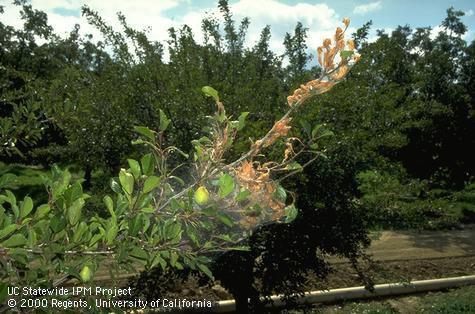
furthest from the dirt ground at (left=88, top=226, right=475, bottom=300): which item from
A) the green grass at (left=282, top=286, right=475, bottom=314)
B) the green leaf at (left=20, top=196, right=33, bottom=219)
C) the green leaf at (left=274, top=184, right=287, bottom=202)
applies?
the green leaf at (left=20, top=196, right=33, bottom=219)

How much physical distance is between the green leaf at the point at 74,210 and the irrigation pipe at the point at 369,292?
4483 mm

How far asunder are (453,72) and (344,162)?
1071cm

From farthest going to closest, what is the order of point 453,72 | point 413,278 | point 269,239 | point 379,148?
point 453,72 → point 413,278 → point 379,148 → point 269,239

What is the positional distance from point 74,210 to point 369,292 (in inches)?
229

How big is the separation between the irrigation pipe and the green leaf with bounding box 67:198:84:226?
4483 millimetres

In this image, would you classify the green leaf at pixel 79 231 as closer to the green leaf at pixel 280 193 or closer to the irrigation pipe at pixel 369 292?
the green leaf at pixel 280 193

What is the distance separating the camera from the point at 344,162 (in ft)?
13.4

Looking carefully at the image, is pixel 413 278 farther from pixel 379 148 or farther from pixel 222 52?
pixel 222 52

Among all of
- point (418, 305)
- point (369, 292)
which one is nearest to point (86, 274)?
point (369, 292)

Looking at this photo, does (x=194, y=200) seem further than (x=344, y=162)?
No

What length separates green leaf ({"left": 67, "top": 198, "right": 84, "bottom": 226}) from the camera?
112cm

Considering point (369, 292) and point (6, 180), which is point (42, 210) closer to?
point (6, 180)

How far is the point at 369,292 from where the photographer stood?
6.22m

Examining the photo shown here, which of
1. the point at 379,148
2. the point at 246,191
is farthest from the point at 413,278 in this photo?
the point at 246,191
